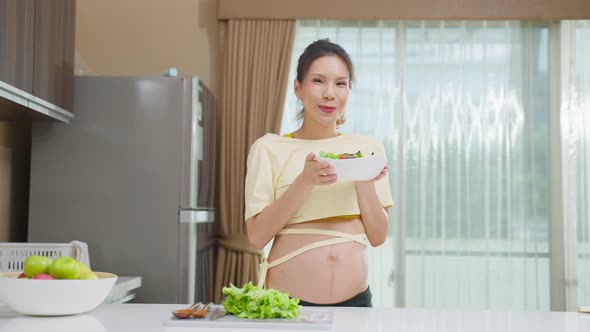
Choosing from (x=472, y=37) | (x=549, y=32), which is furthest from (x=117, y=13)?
(x=549, y=32)

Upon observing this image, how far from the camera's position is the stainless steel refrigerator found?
10.0ft

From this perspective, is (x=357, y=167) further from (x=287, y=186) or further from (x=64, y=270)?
(x=64, y=270)

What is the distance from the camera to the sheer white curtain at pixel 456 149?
3.92m

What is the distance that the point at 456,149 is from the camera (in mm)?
3959

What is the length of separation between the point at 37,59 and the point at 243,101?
1.47m

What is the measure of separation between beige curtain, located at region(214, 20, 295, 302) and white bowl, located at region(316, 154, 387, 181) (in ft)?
6.98

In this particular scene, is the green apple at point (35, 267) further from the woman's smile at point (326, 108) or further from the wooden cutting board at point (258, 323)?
the woman's smile at point (326, 108)

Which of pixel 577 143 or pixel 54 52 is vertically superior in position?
pixel 54 52

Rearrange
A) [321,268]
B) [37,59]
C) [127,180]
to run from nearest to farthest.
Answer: [321,268], [37,59], [127,180]

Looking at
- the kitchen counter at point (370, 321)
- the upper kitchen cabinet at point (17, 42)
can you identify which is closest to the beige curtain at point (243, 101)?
the upper kitchen cabinet at point (17, 42)

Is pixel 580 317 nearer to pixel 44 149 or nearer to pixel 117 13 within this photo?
pixel 44 149

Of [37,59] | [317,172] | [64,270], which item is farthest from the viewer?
[37,59]

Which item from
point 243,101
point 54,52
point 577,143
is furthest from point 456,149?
point 54,52

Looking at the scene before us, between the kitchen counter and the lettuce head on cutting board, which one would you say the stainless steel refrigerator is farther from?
the lettuce head on cutting board
